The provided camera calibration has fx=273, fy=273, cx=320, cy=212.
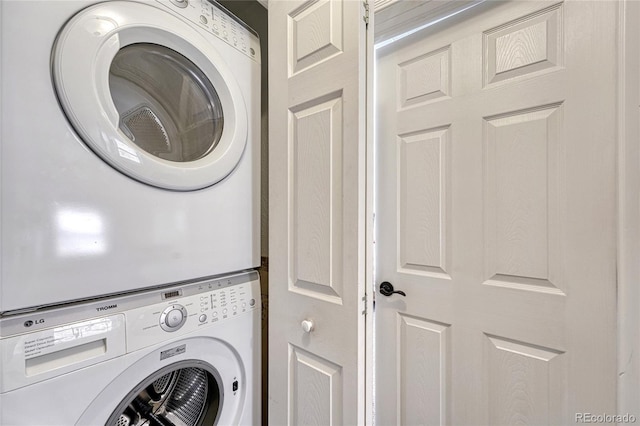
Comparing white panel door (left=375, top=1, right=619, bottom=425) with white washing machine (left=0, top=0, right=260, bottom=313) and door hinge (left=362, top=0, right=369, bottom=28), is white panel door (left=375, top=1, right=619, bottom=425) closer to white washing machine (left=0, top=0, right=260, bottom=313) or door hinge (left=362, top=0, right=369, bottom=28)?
door hinge (left=362, top=0, right=369, bottom=28)

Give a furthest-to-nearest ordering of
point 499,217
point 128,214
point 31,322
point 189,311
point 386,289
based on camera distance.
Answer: point 386,289 → point 499,217 → point 189,311 → point 128,214 → point 31,322

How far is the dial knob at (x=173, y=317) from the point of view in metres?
0.69

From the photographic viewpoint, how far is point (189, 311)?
74 centimetres

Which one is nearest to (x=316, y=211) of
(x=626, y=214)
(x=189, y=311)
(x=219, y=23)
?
(x=189, y=311)

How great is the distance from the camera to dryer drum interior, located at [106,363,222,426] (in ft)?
2.48

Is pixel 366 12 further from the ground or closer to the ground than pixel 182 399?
further from the ground

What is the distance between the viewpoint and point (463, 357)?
3.19 ft

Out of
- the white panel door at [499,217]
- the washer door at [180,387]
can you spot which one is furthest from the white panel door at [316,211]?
the white panel door at [499,217]

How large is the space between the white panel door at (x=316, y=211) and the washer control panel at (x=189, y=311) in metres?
0.10

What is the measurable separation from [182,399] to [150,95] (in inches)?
35.4

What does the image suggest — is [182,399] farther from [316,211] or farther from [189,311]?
[316,211]

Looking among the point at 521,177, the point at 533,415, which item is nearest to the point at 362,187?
the point at 521,177

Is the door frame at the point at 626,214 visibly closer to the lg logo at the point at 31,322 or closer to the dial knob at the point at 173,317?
the dial knob at the point at 173,317

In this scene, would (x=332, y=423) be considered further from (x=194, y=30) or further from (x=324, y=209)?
(x=194, y=30)
